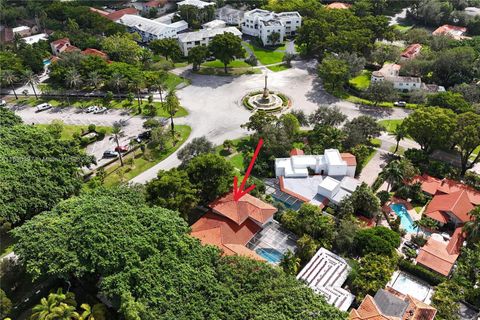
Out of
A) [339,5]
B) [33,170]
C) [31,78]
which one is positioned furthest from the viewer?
[339,5]

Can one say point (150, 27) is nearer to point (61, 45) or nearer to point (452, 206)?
point (61, 45)

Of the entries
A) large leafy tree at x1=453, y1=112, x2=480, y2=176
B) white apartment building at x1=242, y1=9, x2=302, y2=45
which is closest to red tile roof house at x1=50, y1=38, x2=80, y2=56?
white apartment building at x1=242, y1=9, x2=302, y2=45

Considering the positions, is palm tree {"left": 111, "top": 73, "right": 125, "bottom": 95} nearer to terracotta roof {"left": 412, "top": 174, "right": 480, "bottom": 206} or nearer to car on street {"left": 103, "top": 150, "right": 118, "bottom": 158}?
car on street {"left": 103, "top": 150, "right": 118, "bottom": 158}

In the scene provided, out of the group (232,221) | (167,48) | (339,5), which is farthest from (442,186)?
(339,5)

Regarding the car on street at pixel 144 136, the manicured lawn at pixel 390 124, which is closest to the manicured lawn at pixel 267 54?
the manicured lawn at pixel 390 124

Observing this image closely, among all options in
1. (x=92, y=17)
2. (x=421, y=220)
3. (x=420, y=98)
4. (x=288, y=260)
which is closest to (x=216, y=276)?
(x=288, y=260)

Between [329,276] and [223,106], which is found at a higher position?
[329,276]

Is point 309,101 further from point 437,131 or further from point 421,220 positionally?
point 421,220

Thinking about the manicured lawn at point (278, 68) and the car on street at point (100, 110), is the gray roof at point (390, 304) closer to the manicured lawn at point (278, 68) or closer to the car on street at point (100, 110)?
the car on street at point (100, 110)
